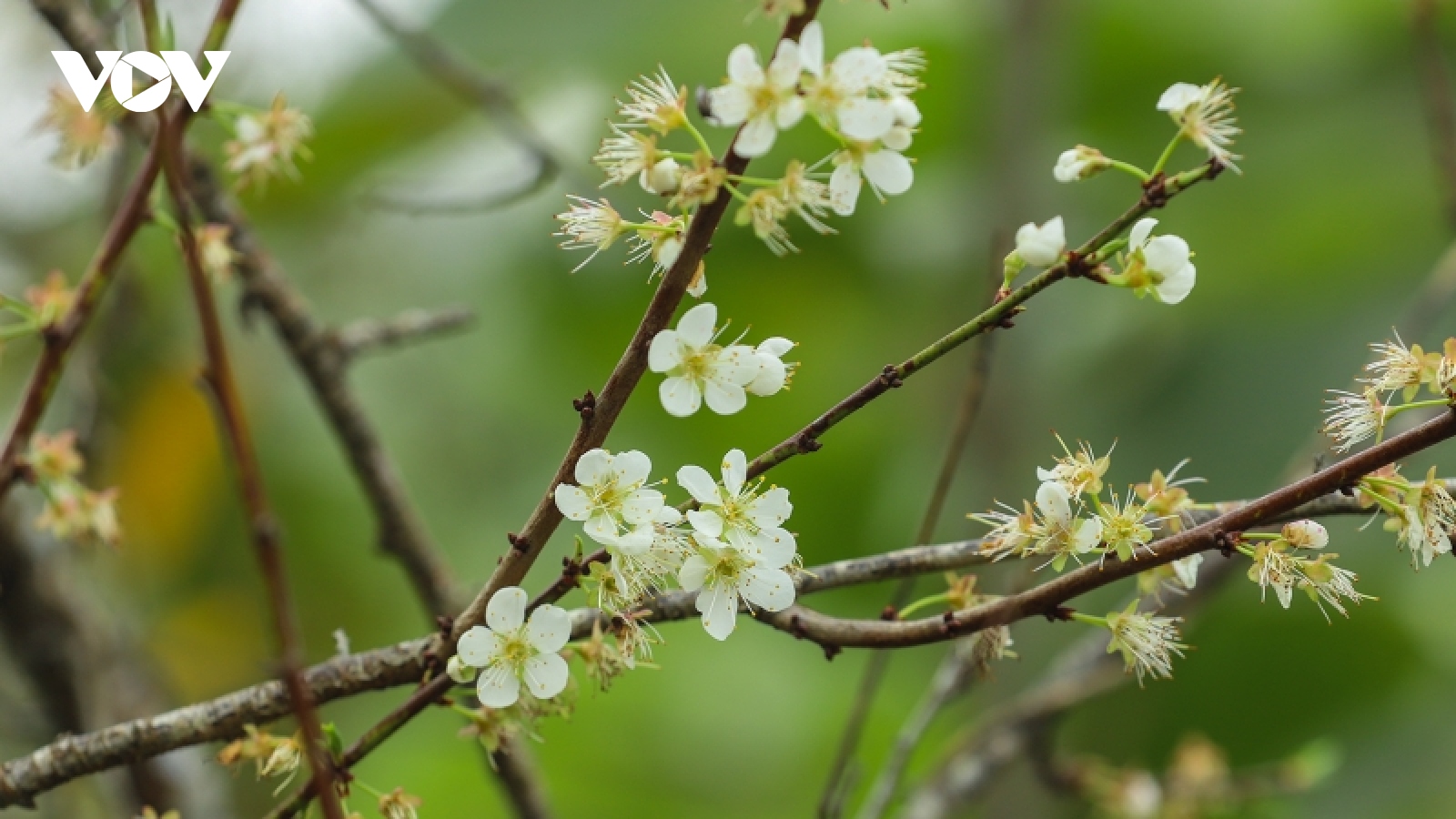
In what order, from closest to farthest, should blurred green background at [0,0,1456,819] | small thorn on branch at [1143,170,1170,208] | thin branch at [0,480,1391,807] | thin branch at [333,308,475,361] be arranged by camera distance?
1. small thorn on branch at [1143,170,1170,208]
2. thin branch at [0,480,1391,807]
3. thin branch at [333,308,475,361]
4. blurred green background at [0,0,1456,819]

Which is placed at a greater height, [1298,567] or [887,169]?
[887,169]

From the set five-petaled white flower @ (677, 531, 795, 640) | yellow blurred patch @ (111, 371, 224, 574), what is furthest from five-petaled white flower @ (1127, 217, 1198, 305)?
yellow blurred patch @ (111, 371, 224, 574)

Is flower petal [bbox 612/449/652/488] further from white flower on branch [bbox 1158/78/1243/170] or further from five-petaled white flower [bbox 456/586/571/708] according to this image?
white flower on branch [bbox 1158/78/1243/170]

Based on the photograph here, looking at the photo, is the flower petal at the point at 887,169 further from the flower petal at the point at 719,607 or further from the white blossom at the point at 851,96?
the flower petal at the point at 719,607

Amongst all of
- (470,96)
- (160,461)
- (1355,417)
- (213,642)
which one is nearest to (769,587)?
(1355,417)

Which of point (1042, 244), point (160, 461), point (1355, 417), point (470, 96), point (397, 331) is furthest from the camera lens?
point (160, 461)

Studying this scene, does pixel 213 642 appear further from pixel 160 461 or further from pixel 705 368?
pixel 705 368

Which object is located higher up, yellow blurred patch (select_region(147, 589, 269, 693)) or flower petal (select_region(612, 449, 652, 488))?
flower petal (select_region(612, 449, 652, 488))

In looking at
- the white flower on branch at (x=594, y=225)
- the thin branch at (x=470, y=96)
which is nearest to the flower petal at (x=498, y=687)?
the white flower on branch at (x=594, y=225)
